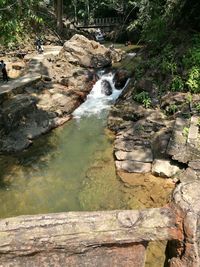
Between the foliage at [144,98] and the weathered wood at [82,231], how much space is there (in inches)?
407

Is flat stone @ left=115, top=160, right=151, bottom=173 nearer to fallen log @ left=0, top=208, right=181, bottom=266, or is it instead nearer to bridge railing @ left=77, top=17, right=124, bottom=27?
fallen log @ left=0, top=208, right=181, bottom=266

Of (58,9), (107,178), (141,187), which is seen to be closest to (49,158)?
(107,178)

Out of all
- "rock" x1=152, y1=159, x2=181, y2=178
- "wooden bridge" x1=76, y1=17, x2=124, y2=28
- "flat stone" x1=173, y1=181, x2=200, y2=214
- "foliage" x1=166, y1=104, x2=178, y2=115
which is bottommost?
"wooden bridge" x1=76, y1=17, x2=124, y2=28

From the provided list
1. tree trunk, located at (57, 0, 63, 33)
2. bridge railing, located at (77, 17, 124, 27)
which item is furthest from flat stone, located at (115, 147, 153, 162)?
bridge railing, located at (77, 17, 124, 27)

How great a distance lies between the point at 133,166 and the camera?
11.3 m

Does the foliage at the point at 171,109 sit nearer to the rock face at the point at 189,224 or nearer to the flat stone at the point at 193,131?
the flat stone at the point at 193,131

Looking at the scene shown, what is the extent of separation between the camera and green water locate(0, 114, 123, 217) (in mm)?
9969

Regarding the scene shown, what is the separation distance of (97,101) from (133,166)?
7171mm

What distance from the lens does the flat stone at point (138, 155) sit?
11.6 metres

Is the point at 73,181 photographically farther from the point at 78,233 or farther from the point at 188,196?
the point at 188,196

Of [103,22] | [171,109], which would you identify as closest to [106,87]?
[171,109]

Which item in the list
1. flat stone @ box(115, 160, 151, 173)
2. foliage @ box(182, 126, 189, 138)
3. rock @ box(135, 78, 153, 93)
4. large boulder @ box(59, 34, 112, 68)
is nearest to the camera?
flat stone @ box(115, 160, 151, 173)

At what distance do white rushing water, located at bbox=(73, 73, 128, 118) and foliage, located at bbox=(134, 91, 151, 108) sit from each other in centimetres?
231

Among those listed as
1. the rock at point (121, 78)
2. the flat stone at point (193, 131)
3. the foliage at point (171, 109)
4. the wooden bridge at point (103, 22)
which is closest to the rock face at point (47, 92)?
the rock at point (121, 78)
